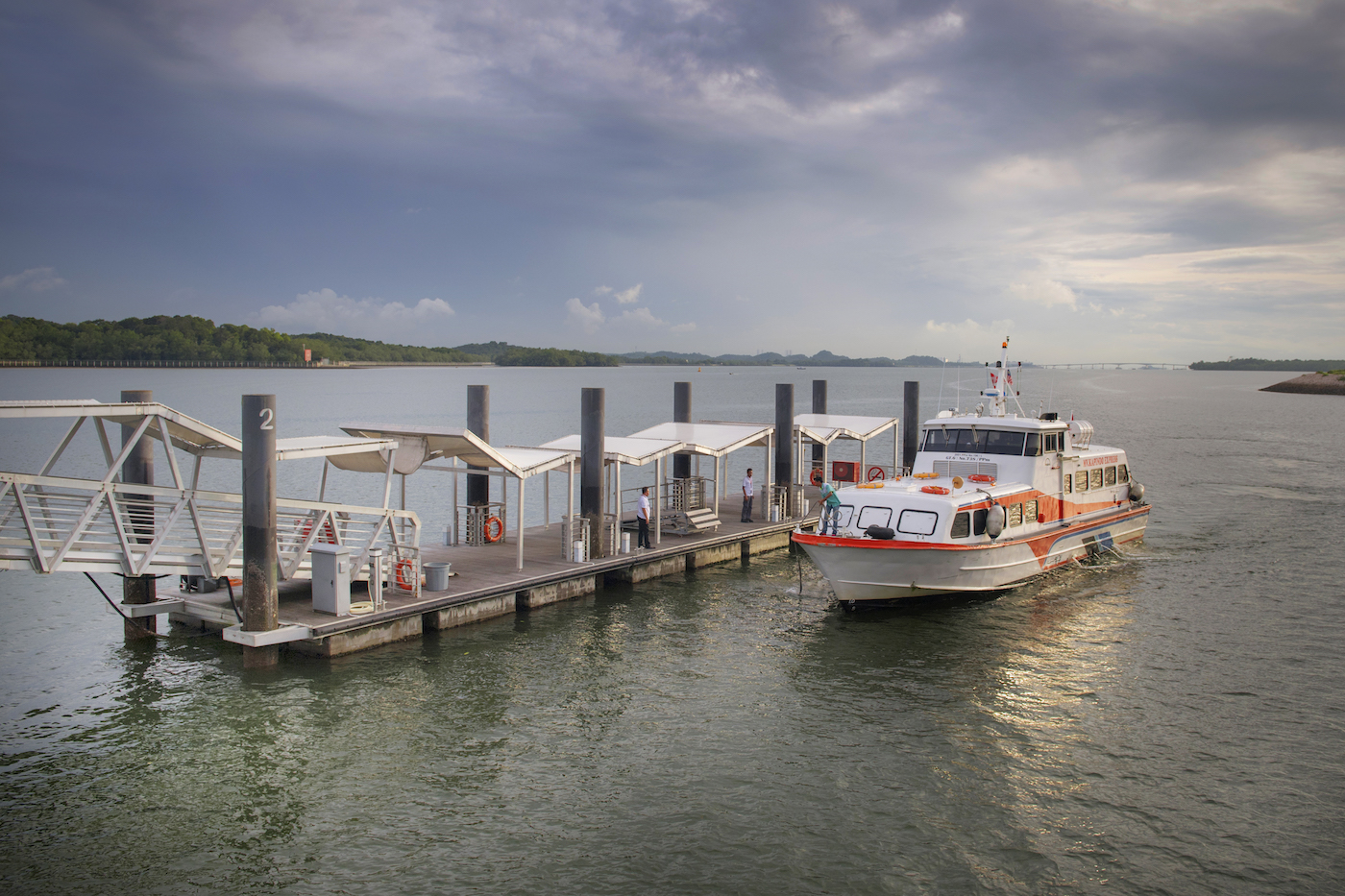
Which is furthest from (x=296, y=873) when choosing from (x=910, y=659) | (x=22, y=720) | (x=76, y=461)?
(x=76, y=461)

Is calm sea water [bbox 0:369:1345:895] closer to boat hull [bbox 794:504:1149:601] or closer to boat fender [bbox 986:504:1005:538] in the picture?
boat hull [bbox 794:504:1149:601]

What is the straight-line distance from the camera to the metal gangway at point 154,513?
42.2 ft

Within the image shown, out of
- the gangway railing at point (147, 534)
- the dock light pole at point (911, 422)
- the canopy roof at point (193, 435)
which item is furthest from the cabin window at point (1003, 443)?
the canopy roof at point (193, 435)

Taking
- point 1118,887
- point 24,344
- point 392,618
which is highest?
point 24,344

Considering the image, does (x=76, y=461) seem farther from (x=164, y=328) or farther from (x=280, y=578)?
(x=164, y=328)

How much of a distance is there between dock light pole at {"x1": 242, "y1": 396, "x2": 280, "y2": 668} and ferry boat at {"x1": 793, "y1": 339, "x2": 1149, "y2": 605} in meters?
10.0

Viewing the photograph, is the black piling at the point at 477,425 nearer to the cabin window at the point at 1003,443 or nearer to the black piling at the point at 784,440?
the black piling at the point at 784,440

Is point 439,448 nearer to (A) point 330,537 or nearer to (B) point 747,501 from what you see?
(A) point 330,537

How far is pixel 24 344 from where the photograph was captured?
15112 cm

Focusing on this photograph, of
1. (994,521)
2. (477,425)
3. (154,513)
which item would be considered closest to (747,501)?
(994,521)

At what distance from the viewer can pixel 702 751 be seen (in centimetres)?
1187

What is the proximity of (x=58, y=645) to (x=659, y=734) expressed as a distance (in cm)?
1140

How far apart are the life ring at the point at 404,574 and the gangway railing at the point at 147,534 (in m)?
0.21

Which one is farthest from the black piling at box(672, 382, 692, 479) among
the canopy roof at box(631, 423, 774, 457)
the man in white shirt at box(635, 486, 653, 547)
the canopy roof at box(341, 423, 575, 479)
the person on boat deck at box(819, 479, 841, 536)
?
the canopy roof at box(341, 423, 575, 479)
